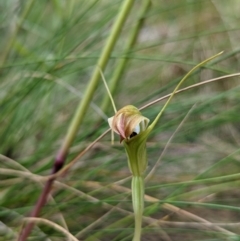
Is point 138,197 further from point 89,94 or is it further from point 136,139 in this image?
point 89,94

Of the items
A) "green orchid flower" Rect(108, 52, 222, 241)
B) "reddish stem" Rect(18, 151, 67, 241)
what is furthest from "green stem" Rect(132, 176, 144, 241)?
"reddish stem" Rect(18, 151, 67, 241)

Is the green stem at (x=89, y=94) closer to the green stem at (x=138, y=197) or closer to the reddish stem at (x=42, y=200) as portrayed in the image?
the reddish stem at (x=42, y=200)

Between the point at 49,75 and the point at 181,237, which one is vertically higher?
the point at 49,75

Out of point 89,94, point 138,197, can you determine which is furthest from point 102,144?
point 138,197

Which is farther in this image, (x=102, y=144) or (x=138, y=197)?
(x=102, y=144)

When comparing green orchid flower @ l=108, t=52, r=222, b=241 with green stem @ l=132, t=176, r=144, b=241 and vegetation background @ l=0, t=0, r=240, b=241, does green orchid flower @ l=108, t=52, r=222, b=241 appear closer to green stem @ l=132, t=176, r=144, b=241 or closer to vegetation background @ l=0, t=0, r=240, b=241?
green stem @ l=132, t=176, r=144, b=241

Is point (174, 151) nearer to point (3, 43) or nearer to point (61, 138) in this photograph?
point (61, 138)

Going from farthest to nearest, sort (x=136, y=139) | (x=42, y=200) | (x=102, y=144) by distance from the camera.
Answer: (x=102, y=144), (x=42, y=200), (x=136, y=139)

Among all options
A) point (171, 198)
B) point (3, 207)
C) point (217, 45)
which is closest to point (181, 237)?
point (171, 198)

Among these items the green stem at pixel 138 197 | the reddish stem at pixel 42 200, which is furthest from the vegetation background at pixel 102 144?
the green stem at pixel 138 197
